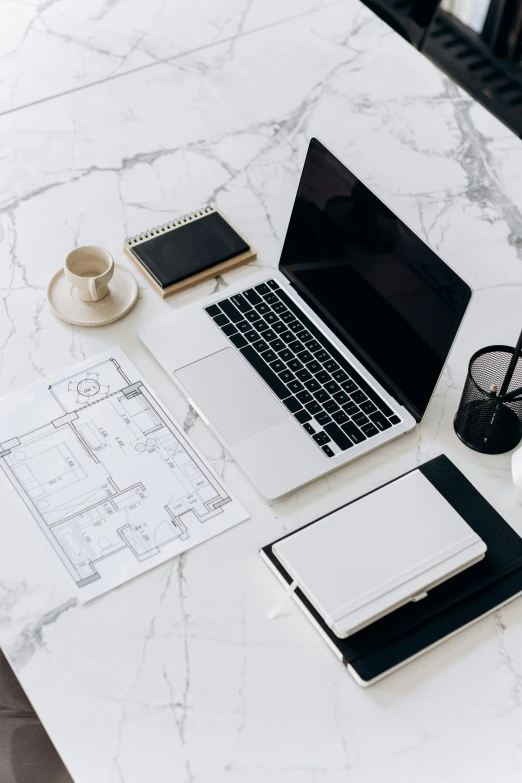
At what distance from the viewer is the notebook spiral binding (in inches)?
50.1

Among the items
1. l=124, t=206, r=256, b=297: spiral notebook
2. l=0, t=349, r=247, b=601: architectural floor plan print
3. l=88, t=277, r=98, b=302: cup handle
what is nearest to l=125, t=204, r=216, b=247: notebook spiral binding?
l=124, t=206, r=256, b=297: spiral notebook

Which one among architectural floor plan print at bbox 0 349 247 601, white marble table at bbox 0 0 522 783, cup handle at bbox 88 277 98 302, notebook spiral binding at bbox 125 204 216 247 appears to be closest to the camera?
white marble table at bbox 0 0 522 783

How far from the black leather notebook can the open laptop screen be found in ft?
0.55

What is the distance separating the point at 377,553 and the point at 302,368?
29 centimetres

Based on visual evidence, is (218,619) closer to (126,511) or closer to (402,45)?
(126,511)

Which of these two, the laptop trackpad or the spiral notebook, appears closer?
the laptop trackpad

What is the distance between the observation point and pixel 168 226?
4.20 ft

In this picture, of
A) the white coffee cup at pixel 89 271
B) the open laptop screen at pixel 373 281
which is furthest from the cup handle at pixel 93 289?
the open laptop screen at pixel 373 281

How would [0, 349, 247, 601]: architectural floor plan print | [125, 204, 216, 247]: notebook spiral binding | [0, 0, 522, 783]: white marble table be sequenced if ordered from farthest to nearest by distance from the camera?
1. [125, 204, 216, 247]: notebook spiral binding
2. [0, 349, 247, 601]: architectural floor plan print
3. [0, 0, 522, 783]: white marble table

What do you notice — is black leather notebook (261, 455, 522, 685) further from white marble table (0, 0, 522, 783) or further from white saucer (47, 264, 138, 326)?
white saucer (47, 264, 138, 326)

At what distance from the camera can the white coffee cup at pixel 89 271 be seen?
3.84ft

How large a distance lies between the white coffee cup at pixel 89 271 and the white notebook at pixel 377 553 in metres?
0.45

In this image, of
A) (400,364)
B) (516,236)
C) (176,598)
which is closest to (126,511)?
(176,598)

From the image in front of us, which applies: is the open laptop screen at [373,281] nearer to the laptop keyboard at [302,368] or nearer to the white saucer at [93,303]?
the laptop keyboard at [302,368]
